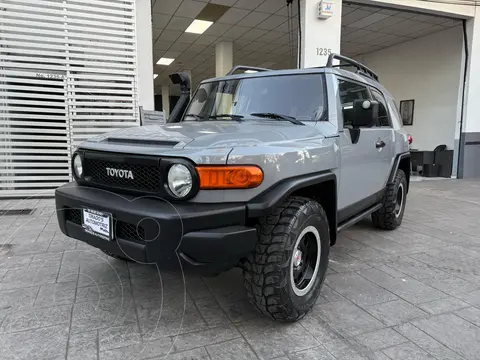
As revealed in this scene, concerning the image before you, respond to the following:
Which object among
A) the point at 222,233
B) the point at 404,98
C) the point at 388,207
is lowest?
the point at 388,207

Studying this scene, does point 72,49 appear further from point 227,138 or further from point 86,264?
point 227,138

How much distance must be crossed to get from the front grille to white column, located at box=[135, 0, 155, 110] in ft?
15.7

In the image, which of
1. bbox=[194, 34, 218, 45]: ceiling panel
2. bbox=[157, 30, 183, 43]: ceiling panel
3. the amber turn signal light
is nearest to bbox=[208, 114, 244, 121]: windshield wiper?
the amber turn signal light

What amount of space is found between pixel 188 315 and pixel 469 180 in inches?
410

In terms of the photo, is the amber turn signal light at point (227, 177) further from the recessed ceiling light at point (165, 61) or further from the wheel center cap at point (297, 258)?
the recessed ceiling light at point (165, 61)

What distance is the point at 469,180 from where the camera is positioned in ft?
34.1

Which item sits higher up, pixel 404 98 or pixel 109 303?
pixel 404 98

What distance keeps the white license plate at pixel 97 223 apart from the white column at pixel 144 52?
5.14 meters

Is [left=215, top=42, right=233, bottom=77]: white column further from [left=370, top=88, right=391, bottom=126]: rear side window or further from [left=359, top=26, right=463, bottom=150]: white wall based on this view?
[left=370, top=88, right=391, bottom=126]: rear side window

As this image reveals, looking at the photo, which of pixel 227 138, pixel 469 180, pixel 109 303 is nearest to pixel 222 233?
pixel 227 138

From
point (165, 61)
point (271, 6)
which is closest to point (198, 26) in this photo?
point (271, 6)

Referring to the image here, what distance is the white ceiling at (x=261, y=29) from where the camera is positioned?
934 cm

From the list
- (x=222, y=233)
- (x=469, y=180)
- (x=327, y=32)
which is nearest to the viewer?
(x=222, y=233)

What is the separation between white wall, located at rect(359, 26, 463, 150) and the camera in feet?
38.1
